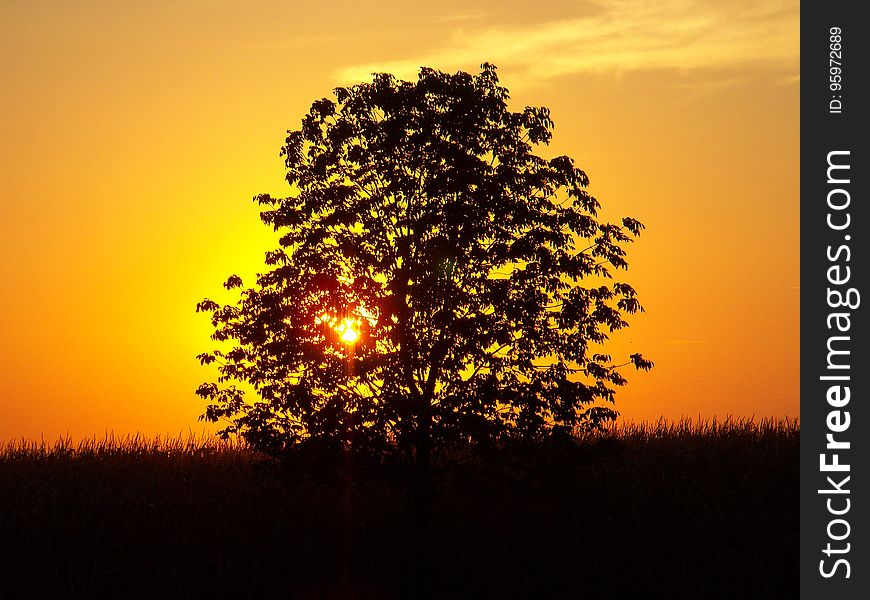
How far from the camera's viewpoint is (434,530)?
2511 centimetres

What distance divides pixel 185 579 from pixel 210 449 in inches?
384

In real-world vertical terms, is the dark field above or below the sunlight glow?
below

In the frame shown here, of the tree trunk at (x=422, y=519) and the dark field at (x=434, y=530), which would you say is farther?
the dark field at (x=434, y=530)

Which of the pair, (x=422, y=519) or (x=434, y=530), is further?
(x=434, y=530)

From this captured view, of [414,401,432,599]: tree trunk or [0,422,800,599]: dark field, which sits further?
[0,422,800,599]: dark field

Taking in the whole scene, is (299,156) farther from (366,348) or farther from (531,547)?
(531,547)

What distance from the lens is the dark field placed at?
22234 millimetres

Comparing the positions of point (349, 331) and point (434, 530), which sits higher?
point (349, 331)

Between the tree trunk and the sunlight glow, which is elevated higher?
the sunlight glow

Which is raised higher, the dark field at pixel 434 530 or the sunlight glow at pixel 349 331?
the sunlight glow at pixel 349 331

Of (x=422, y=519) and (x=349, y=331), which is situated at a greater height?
(x=349, y=331)

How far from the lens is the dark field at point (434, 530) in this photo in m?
22.2

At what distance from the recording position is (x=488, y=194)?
19781 millimetres

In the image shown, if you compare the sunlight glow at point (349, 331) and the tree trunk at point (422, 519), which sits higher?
the sunlight glow at point (349, 331)
